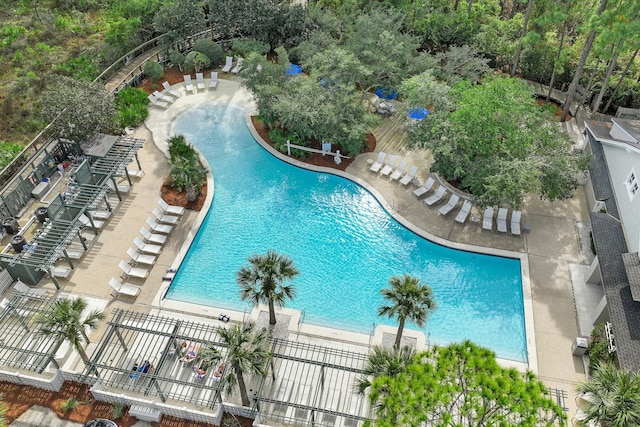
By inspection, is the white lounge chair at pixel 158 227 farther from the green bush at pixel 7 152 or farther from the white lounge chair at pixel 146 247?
the green bush at pixel 7 152

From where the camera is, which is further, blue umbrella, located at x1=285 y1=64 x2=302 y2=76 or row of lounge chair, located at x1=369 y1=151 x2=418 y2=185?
blue umbrella, located at x1=285 y1=64 x2=302 y2=76

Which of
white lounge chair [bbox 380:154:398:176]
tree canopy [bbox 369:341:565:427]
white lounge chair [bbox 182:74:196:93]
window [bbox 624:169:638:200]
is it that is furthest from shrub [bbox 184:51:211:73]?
tree canopy [bbox 369:341:565:427]

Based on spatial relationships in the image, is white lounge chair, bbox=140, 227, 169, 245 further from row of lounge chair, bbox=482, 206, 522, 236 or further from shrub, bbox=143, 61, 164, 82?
row of lounge chair, bbox=482, 206, 522, 236

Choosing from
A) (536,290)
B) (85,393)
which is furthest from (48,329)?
(536,290)

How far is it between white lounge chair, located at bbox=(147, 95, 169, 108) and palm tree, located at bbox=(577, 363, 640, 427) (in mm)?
31333

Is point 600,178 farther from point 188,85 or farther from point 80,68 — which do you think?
point 80,68

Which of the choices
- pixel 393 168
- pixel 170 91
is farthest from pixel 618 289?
pixel 170 91

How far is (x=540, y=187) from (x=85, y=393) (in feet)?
77.8

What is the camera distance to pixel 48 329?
59.9 feet

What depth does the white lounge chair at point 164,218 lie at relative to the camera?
2675 cm

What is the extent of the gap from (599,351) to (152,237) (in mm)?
22107

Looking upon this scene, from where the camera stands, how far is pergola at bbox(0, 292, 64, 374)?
64.5ft

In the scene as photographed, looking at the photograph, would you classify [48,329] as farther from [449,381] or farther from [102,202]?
[449,381]

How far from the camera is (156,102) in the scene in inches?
1400
